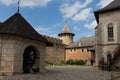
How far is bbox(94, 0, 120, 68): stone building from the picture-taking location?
75.1 feet

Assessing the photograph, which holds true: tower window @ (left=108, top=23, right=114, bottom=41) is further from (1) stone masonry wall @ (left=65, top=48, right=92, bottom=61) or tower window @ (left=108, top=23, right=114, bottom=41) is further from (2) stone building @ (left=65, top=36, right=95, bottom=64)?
(1) stone masonry wall @ (left=65, top=48, right=92, bottom=61)

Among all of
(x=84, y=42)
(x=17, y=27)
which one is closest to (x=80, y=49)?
(x=84, y=42)

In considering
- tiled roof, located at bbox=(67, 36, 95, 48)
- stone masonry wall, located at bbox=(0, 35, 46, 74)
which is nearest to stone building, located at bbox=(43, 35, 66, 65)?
tiled roof, located at bbox=(67, 36, 95, 48)

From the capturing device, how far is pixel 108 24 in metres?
23.5

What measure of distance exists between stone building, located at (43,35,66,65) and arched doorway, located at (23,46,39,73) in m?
24.5

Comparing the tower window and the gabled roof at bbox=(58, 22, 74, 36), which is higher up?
the gabled roof at bbox=(58, 22, 74, 36)

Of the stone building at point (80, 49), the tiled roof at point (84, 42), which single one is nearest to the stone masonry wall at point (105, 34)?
the stone building at point (80, 49)

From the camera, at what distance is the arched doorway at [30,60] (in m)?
16.5

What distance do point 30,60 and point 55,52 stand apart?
2897 cm

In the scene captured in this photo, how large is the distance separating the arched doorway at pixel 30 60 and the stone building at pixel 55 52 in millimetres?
24493

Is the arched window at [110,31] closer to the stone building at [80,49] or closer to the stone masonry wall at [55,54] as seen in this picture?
the stone masonry wall at [55,54]

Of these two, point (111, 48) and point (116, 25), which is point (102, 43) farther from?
point (116, 25)

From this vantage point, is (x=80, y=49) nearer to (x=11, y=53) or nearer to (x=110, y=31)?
(x=110, y=31)

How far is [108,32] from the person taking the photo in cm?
2358
